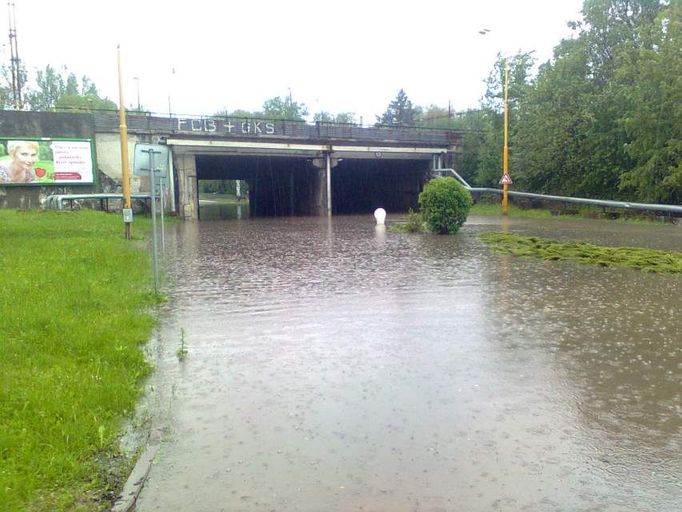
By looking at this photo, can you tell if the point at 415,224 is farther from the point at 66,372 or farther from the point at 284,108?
the point at 284,108

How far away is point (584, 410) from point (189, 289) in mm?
7319

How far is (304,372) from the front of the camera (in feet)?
19.6

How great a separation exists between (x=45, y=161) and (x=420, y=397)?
30388 mm

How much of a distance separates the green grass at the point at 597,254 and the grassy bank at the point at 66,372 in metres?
9.21

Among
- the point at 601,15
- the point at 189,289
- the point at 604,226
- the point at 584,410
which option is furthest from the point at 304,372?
the point at 601,15

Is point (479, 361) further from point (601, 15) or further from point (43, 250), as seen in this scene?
point (601, 15)

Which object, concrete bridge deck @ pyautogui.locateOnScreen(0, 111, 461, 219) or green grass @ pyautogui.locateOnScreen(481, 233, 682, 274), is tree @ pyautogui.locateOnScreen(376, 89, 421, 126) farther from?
green grass @ pyautogui.locateOnScreen(481, 233, 682, 274)

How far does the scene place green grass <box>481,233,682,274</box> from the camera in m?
13.0

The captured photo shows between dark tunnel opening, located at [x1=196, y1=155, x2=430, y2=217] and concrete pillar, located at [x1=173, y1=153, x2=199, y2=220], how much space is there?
593cm

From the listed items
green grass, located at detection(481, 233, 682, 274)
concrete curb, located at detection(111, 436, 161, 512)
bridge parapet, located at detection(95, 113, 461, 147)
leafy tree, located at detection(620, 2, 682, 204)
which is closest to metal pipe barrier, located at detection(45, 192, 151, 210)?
bridge parapet, located at detection(95, 113, 461, 147)

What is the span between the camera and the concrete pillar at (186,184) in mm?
33562

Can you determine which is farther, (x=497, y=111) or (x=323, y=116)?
(x=323, y=116)

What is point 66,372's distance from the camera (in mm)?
5492

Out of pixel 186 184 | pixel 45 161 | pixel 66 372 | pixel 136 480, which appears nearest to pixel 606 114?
pixel 186 184
